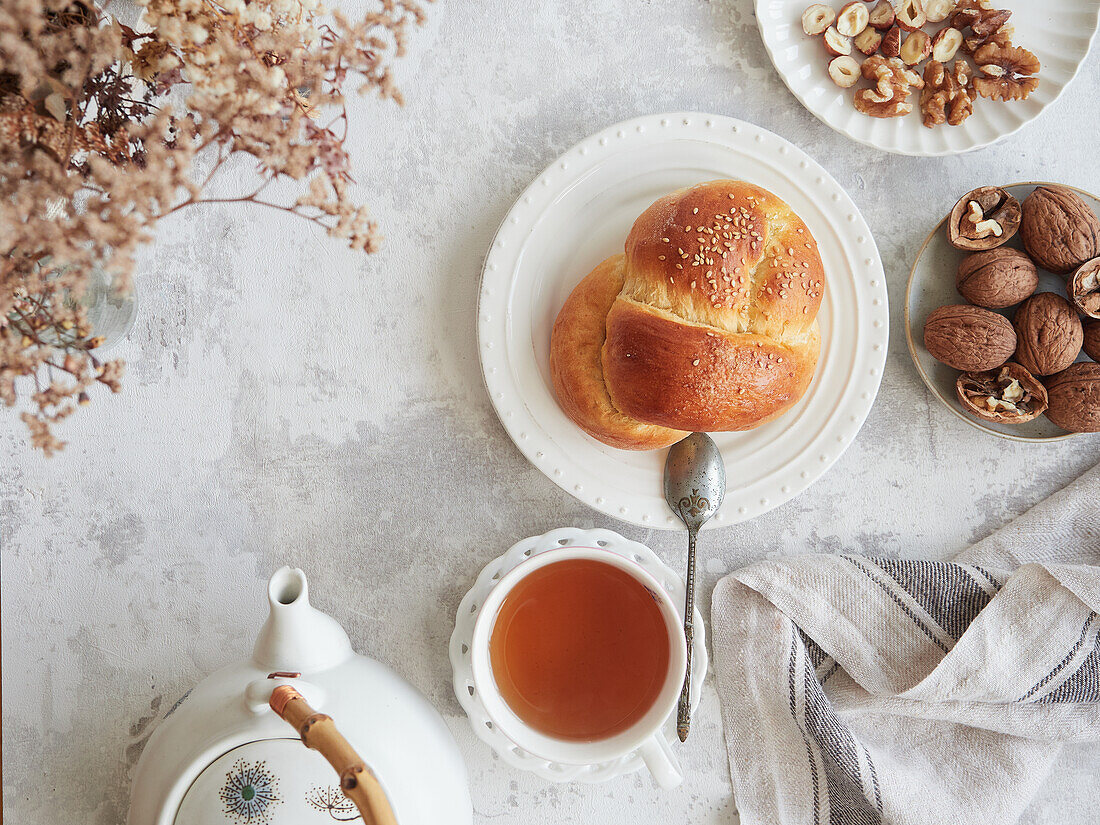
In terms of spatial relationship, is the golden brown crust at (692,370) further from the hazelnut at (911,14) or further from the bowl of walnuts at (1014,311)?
the hazelnut at (911,14)

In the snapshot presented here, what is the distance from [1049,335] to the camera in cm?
110

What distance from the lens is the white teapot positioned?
76 cm

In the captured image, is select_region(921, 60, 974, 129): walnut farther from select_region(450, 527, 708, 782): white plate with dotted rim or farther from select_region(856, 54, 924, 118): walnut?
select_region(450, 527, 708, 782): white plate with dotted rim

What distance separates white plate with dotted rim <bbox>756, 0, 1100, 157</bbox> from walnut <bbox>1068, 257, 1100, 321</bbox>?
0.74 feet

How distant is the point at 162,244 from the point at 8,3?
2.26ft

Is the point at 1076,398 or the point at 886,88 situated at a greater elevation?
the point at 886,88

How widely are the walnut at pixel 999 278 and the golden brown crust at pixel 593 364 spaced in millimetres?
485

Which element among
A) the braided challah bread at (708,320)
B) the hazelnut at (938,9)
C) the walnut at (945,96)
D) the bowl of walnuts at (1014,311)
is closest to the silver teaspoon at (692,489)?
the braided challah bread at (708,320)

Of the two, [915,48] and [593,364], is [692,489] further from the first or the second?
[915,48]

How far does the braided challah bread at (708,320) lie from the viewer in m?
0.94

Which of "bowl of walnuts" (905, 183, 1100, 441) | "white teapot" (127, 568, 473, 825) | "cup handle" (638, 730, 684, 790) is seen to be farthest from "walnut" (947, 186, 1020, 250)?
"white teapot" (127, 568, 473, 825)

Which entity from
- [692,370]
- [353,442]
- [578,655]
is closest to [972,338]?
[692,370]

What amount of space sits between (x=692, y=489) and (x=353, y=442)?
0.50 m

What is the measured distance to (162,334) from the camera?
1.14m
